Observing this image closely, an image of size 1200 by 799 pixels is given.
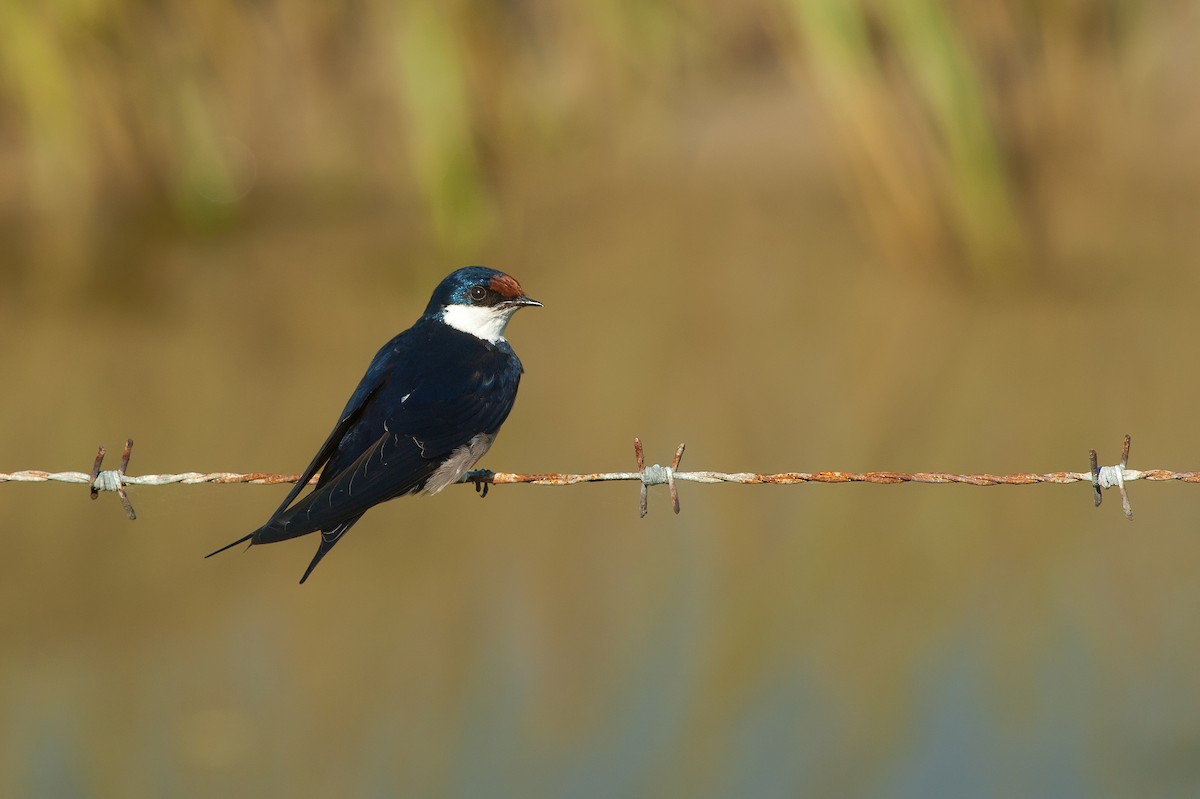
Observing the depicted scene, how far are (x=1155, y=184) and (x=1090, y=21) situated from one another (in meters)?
1.20

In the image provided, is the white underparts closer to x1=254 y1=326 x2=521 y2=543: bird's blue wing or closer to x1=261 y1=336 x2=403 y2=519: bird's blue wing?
x1=254 y1=326 x2=521 y2=543: bird's blue wing

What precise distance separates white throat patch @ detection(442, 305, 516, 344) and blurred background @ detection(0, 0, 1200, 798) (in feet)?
5.31

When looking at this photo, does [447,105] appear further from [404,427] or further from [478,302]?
[404,427]

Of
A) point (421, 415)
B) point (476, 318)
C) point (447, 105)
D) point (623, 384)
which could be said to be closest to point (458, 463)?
point (421, 415)

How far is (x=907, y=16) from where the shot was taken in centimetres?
813

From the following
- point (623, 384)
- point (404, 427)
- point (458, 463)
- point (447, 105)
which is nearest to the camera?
point (404, 427)

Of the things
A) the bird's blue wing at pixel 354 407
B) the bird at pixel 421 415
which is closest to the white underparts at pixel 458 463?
the bird at pixel 421 415

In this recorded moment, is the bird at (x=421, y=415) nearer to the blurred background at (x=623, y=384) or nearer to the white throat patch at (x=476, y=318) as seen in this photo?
the white throat patch at (x=476, y=318)

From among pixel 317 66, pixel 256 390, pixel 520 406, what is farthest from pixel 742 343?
pixel 317 66

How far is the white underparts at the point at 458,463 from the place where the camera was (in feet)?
12.7

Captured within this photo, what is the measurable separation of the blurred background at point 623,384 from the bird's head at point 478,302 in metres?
1.63

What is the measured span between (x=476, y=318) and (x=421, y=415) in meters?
0.62

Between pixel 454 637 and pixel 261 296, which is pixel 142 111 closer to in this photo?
pixel 261 296

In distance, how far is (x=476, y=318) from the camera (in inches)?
171
